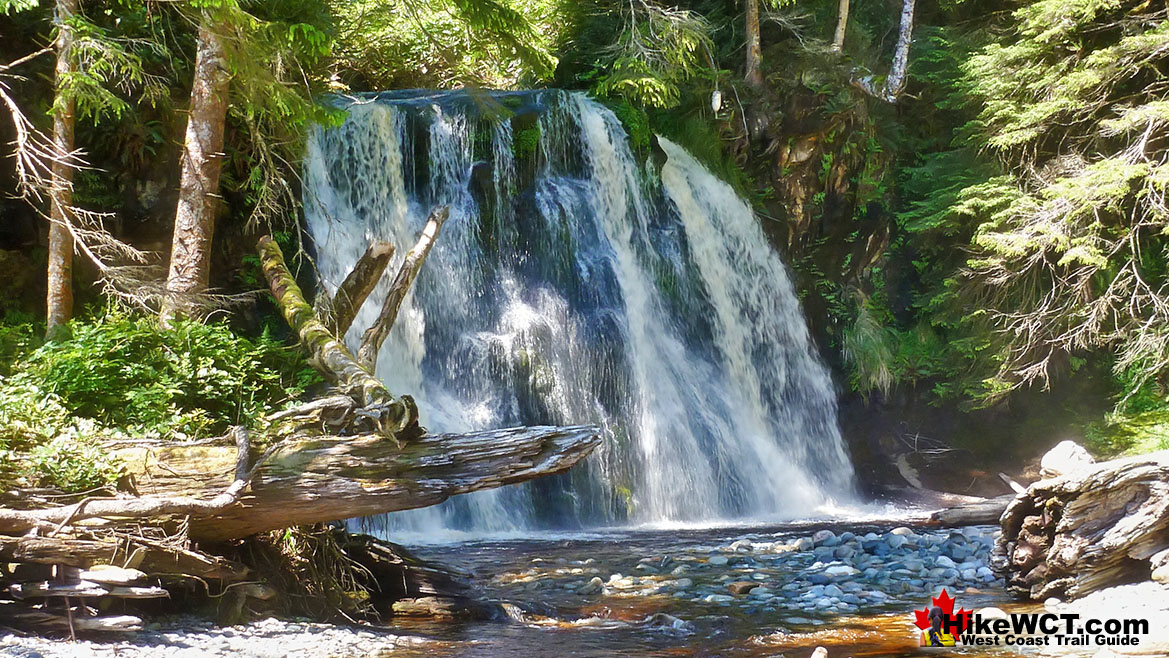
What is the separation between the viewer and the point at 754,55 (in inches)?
625

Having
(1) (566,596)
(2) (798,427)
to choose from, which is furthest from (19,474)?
(2) (798,427)

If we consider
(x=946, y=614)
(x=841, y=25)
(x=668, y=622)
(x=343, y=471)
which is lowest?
(x=946, y=614)

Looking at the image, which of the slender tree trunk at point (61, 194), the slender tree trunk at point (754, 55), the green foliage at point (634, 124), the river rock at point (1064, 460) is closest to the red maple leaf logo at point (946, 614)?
the river rock at point (1064, 460)

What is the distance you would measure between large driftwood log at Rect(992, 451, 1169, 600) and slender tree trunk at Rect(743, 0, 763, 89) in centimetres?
1064

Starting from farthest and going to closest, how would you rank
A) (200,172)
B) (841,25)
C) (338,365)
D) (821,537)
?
1. (841,25)
2. (821,537)
3. (200,172)
4. (338,365)

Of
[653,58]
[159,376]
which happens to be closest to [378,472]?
[159,376]

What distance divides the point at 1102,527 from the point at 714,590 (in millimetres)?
2818

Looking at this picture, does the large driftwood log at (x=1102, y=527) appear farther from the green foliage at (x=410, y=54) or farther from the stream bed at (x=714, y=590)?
the green foliage at (x=410, y=54)

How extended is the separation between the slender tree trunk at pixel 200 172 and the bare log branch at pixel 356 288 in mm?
1092

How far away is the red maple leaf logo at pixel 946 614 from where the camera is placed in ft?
20.3

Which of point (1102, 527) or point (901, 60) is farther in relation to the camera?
point (901, 60)

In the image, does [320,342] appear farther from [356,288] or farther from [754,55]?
[754,55]

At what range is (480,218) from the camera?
506 inches

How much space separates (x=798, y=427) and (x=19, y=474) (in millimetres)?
11133
